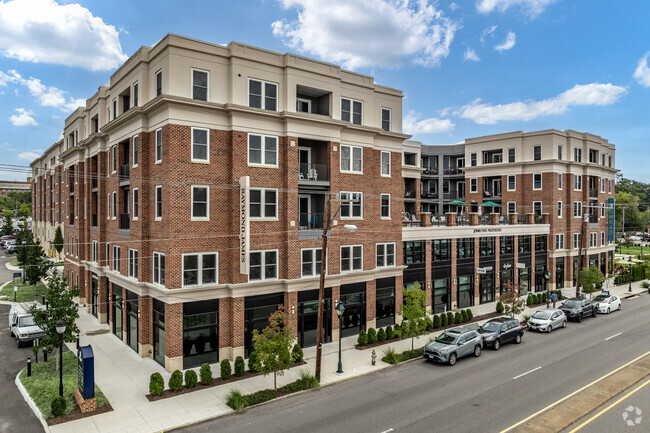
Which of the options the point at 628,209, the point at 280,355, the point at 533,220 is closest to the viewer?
the point at 280,355

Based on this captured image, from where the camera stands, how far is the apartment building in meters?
20.8

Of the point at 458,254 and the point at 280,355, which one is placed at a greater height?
the point at 458,254

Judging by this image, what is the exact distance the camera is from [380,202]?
28.3m

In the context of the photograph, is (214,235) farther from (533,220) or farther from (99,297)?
(533,220)

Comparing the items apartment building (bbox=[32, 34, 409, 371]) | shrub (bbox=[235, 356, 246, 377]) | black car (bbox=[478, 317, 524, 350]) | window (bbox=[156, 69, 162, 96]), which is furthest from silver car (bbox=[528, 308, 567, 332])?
window (bbox=[156, 69, 162, 96])

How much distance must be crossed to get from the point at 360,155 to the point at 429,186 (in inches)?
1305

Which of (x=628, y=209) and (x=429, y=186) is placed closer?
(x=429, y=186)

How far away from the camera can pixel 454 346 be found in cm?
2247

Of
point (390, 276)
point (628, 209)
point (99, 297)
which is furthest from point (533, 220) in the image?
point (628, 209)

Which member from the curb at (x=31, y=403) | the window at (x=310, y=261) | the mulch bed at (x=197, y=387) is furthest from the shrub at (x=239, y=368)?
the curb at (x=31, y=403)

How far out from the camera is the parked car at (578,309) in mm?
33031

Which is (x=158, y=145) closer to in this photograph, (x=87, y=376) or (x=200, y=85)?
(x=200, y=85)

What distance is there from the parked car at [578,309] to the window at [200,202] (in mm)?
29065

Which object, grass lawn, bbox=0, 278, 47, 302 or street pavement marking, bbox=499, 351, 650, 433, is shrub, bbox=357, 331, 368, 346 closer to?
street pavement marking, bbox=499, 351, 650, 433
